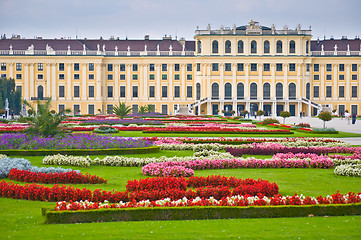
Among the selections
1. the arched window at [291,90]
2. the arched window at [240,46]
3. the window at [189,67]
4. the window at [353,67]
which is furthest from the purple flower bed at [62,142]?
the window at [353,67]

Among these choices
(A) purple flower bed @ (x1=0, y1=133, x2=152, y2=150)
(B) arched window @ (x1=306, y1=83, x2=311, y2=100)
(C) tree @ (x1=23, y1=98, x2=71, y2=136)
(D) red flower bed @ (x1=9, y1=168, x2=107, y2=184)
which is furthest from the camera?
(B) arched window @ (x1=306, y1=83, x2=311, y2=100)

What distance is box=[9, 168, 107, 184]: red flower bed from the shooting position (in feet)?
38.0

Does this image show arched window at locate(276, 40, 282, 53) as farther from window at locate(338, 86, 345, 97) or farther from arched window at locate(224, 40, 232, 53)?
window at locate(338, 86, 345, 97)

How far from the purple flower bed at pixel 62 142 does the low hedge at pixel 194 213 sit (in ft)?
32.6

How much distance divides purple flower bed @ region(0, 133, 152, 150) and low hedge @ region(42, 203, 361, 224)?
9.92m

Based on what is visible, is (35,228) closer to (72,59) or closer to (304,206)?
(304,206)

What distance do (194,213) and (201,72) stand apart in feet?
237

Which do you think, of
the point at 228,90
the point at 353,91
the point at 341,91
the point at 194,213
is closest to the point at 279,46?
the point at 228,90

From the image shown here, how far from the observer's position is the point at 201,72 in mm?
79938

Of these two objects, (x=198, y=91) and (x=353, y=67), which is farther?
(x=353, y=67)

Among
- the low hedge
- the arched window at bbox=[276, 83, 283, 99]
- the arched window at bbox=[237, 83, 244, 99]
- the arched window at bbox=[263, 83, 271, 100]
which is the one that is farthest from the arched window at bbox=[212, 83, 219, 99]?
the low hedge

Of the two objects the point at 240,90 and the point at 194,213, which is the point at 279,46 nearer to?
the point at 240,90

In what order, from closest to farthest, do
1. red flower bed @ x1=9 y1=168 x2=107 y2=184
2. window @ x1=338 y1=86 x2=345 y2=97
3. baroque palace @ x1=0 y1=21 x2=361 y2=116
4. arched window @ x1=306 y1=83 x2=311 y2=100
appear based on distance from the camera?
red flower bed @ x1=9 y1=168 x2=107 y2=184 < baroque palace @ x1=0 y1=21 x2=361 y2=116 < arched window @ x1=306 y1=83 x2=311 y2=100 < window @ x1=338 y1=86 x2=345 y2=97

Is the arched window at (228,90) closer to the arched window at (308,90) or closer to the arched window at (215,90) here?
the arched window at (215,90)
